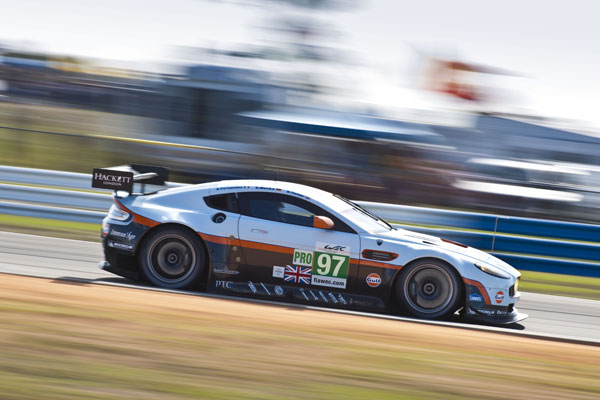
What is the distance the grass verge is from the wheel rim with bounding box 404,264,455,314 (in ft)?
2.01

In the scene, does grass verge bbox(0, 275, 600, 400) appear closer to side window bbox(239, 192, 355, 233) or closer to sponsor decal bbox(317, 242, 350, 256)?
sponsor decal bbox(317, 242, 350, 256)

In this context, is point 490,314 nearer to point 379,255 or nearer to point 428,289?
point 428,289

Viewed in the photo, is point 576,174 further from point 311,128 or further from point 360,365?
point 360,365

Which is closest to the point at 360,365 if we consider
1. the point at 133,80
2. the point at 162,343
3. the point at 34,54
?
the point at 162,343

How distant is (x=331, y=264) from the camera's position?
710 cm

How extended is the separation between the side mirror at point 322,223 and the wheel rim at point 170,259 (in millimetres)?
1362

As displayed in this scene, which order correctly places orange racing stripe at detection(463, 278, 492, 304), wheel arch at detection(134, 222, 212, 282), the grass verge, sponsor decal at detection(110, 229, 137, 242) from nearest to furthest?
the grass verge
orange racing stripe at detection(463, 278, 492, 304)
wheel arch at detection(134, 222, 212, 282)
sponsor decal at detection(110, 229, 137, 242)

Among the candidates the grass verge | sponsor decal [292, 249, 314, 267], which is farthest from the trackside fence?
the grass verge

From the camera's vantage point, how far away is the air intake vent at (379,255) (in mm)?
7051

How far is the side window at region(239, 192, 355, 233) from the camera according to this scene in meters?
7.21

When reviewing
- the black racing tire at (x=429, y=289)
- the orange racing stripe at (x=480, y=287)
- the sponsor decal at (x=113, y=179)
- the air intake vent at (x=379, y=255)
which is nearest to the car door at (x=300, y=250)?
the air intake vent at (x=379, y=255)

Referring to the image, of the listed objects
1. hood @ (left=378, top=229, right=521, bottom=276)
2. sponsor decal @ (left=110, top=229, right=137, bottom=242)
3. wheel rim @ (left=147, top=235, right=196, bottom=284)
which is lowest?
wheel rim @ (left=147, top=235, right=196, bottom=284)

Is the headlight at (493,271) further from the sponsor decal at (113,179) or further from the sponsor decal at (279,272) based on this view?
the sponsor decal at (113,179)

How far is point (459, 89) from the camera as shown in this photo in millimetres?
24172
